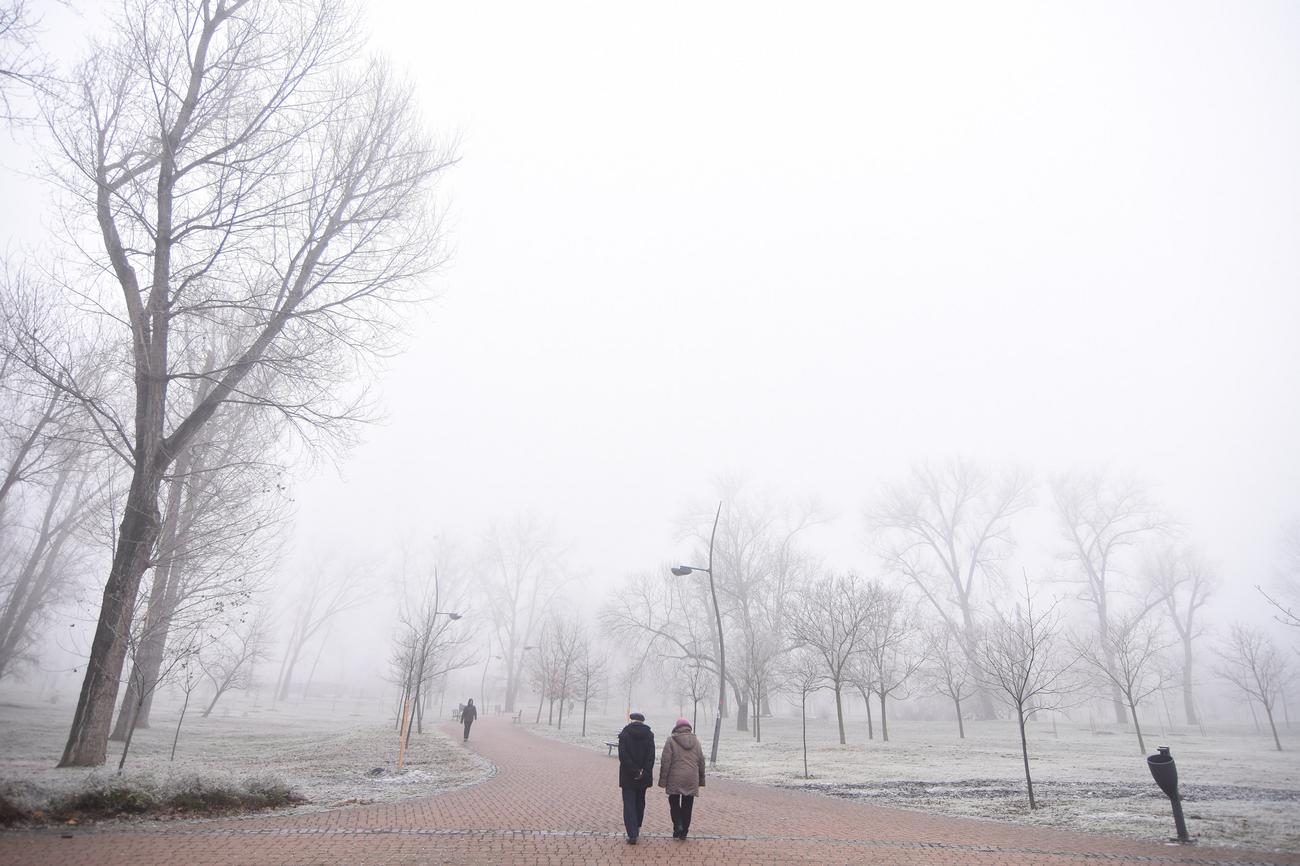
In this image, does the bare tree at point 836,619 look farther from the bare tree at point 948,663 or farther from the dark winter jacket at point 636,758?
the dark winter jacket at point 636,758

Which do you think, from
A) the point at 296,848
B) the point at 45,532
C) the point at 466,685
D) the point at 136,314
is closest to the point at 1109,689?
the point at 296,848

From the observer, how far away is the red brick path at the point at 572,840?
6102mm

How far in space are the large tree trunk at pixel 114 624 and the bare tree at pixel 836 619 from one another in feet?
69.4

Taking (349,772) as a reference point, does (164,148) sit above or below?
above

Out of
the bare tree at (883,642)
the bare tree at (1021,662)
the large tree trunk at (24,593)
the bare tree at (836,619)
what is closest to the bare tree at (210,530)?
the large tree trunk at (24,593)

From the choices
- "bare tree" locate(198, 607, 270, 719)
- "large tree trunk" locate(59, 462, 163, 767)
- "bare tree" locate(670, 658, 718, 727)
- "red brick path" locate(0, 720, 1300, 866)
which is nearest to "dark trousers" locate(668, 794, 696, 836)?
"red brick path" locate(0, 720, 1300, 866)

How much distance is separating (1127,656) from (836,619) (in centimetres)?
1878

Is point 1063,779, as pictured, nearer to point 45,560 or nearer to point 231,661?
point 45,560

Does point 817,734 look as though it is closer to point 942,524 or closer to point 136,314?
point 942,524

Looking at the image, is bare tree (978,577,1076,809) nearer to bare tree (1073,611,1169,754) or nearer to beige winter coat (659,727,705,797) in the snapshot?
bare tree (1073,611,1169,754)

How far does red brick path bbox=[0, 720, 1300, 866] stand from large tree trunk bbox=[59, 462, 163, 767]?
3.20m

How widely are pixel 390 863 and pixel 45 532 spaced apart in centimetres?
2740

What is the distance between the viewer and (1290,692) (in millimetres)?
48156

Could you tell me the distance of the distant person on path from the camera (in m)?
7.84
